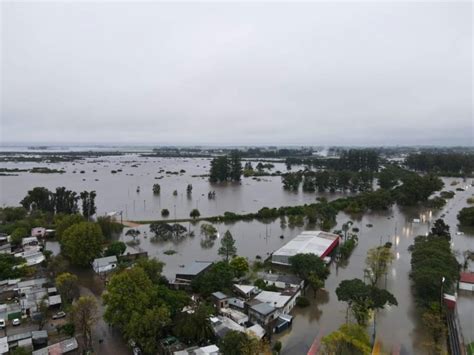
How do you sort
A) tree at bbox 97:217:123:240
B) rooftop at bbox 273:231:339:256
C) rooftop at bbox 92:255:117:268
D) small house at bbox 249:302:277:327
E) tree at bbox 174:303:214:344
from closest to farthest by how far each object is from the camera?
tree at bbox 174:303:214:344 → small house at bbox 249:302:277:327 → rooftop at bbox 92:255:117:268 → rooftop at bbox 273:231:339:256 → tree at bbox 97:217:123:240

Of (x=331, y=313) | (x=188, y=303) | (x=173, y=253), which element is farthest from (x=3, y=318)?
(x=331, y=313)

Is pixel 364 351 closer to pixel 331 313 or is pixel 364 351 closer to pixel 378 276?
pixel 331 313

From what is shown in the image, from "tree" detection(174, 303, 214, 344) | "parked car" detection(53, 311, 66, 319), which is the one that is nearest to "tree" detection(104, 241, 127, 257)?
"parked car" detection(53, 311, 66, 319)

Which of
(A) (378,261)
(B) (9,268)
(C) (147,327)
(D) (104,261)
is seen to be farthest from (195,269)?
(B) (9,268)

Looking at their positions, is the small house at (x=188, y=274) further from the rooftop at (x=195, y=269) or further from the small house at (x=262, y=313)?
the small house at (x=262, y=313)

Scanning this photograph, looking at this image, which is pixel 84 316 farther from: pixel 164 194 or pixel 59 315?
pixel 164 194

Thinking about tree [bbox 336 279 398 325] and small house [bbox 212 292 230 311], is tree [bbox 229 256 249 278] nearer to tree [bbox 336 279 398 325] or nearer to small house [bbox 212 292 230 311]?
small house [bbox 212 292 230 311]

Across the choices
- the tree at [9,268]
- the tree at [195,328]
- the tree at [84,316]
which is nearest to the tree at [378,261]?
the tree at [195,328]
